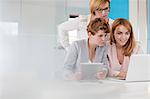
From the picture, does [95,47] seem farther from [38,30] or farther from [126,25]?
[38,30]

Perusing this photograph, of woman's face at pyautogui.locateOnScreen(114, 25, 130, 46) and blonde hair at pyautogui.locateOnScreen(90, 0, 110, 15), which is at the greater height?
blonde hair at pyautogui.locateOnScreen(90, 0, 110, 15)

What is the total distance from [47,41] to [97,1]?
0.35 meters

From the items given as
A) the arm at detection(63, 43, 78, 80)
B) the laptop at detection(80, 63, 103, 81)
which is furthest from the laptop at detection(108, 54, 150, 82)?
the arm at detection(63, 43, 78, 80)

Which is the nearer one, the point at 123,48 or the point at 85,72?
the point at 85,72

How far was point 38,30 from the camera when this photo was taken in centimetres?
102

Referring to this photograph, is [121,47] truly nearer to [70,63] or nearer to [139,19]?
[139,19]

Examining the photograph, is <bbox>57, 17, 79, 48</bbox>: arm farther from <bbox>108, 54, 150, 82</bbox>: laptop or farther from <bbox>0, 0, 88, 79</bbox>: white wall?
<bbox>108, 54, 150, 82</bbox>: laptop

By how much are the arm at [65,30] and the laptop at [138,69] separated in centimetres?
34

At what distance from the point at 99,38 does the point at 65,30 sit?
196mm

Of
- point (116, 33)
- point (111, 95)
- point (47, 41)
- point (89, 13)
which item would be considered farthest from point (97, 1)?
point (111, 95)

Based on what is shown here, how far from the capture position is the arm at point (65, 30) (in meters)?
1.05

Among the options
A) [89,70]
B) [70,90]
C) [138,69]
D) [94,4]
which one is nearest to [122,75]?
[138,69]

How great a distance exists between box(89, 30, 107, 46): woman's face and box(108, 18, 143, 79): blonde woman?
49mm

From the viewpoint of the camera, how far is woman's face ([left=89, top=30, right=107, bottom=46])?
112 centimetres
